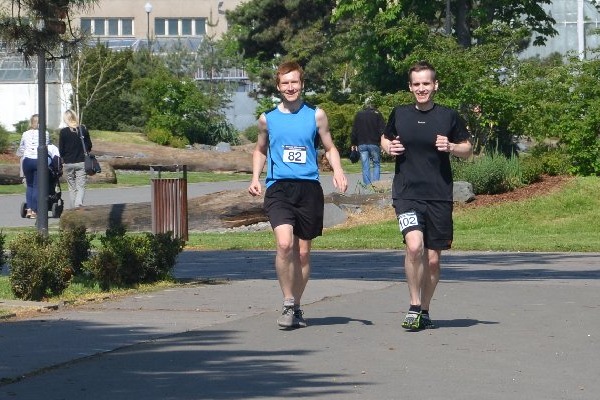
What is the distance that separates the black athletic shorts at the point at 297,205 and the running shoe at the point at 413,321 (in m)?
0.90

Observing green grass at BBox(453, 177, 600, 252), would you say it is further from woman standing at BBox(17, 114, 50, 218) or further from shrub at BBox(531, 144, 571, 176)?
woman standing at BBox(17, 114, 50, 218)

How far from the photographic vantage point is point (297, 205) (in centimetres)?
1042

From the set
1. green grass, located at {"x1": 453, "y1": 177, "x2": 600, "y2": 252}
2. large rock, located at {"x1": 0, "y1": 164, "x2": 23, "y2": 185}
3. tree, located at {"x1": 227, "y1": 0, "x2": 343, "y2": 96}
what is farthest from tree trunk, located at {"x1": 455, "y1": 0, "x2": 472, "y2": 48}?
tree, located at {"x1": 227, "y1": 0, "x2": 343, "y2": 96}

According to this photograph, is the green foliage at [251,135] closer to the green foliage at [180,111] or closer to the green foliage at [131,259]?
the green foliage at [180,111]

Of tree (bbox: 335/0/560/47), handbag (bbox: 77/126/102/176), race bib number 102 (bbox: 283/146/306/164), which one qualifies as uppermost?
tree (bbox: 335/0/560/47)

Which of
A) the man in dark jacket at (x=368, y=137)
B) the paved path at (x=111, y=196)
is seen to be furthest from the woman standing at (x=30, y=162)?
the man in dark jacket at (x=368, y=137)

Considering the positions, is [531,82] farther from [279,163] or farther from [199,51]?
[199,51]

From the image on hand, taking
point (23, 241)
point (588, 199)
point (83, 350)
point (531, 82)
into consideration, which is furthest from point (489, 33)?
point (83, 350)

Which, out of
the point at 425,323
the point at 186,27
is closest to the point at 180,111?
the point at 425,323

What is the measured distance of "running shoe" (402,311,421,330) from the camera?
10250mm

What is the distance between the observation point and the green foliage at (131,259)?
12.8 m

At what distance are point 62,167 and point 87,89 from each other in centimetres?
3516

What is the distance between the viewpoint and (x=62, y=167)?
79.8 ft

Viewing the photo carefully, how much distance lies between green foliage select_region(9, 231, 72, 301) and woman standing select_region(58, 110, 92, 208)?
41.7 ft
